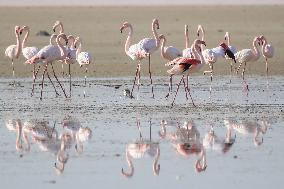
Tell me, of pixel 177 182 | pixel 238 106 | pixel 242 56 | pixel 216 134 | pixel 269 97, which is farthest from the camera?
pixel 242 56

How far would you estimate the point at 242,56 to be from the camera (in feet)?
67.6

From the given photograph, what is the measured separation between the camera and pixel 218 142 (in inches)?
474

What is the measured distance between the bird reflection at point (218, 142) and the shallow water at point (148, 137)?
1 cm

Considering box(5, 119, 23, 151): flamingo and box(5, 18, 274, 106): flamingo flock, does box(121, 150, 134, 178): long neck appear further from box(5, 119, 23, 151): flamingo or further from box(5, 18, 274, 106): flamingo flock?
box(5, 18, 274, 106): flamingo flock

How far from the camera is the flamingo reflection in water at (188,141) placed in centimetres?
1083

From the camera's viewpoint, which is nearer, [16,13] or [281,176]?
[281,176]

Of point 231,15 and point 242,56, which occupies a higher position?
point 231,15

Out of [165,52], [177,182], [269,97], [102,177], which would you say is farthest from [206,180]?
[165,52]

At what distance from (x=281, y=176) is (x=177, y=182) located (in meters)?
1.13

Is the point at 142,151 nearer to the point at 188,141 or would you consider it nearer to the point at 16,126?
the point at 188,141

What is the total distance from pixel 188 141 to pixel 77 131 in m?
1.76

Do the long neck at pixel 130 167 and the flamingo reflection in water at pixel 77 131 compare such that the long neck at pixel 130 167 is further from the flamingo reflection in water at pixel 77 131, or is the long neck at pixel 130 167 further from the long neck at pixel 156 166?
the flamingo reflection in water at pixel 77 131

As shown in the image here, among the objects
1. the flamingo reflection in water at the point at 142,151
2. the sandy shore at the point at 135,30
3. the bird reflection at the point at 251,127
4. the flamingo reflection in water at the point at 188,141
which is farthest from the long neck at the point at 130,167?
the sandy shore at the point at 135,30

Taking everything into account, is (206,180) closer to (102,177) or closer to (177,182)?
(177,182)
